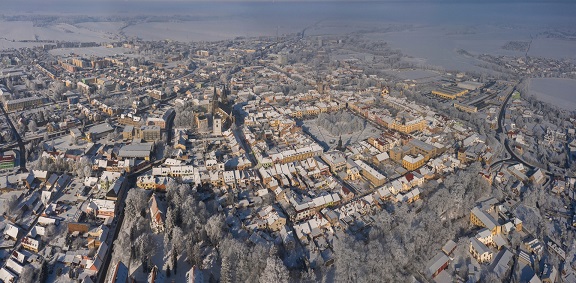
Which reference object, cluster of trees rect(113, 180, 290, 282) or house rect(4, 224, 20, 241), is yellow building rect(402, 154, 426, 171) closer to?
cluster of trees rect(113, 180, 290, 282)

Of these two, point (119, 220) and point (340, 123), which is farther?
point (340, 123)

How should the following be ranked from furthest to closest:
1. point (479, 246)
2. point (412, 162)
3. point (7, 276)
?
1. point (412, 162)
2. point (479, 246)
3. point (7, 276)

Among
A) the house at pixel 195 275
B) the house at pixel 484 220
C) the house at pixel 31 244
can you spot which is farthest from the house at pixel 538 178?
the house at pixel 31 244

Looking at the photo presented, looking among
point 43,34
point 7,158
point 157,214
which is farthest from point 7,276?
point 43,34

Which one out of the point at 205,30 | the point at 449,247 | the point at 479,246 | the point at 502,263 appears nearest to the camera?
the point at 502,263

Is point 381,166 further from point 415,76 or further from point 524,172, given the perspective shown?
point 415,76

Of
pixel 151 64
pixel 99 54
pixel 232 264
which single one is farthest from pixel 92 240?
pixel 99 54

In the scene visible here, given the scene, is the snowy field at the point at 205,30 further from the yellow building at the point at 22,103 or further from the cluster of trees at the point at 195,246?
the cluster of trees at the point at 195,246

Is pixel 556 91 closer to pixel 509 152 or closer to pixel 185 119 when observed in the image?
pixel 509 152
